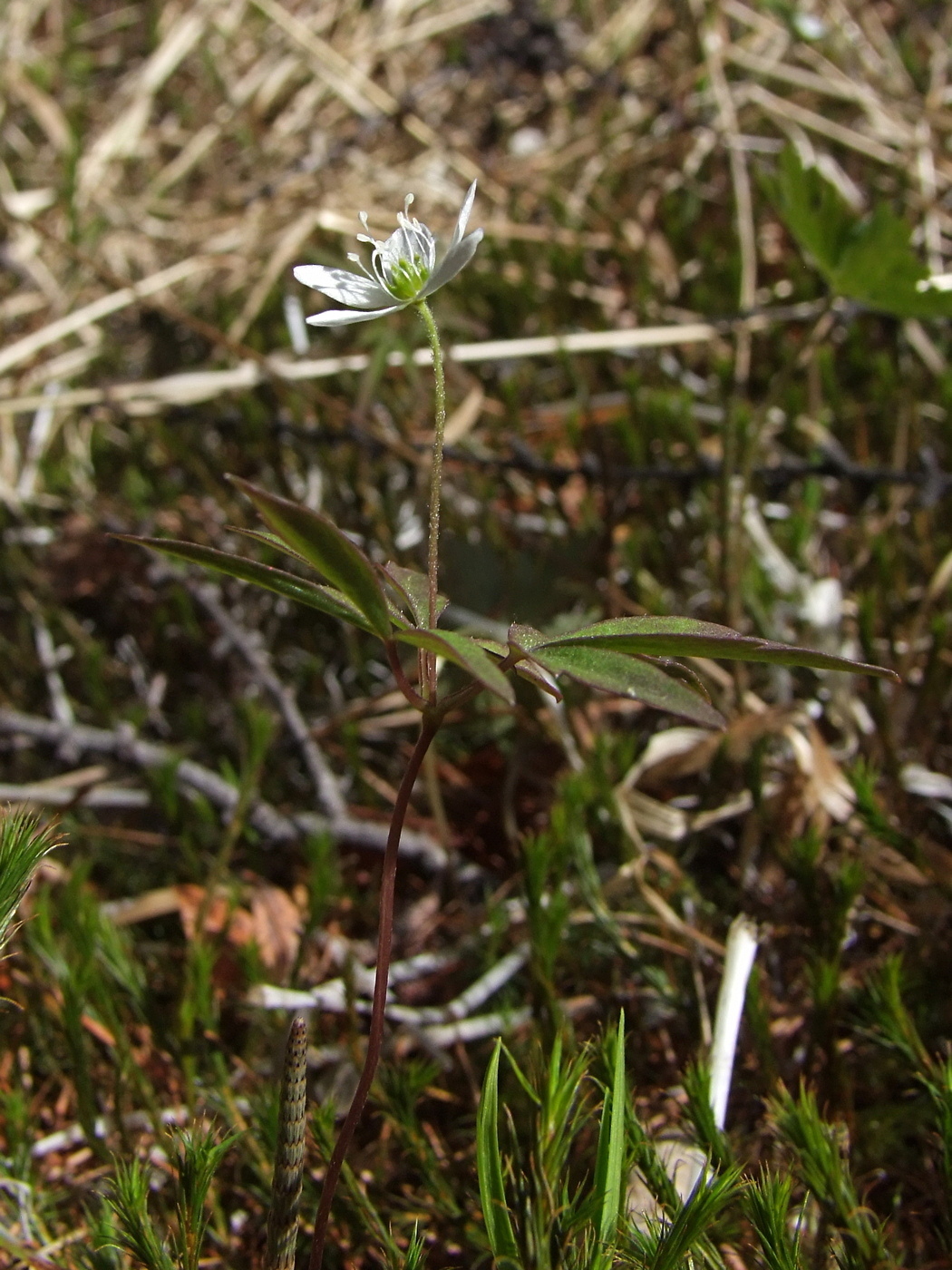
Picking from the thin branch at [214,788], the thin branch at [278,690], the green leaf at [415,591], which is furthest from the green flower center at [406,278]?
the thin branch at [278,690]

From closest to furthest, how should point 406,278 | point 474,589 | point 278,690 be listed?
point 406,278 < point 278,690 < point 474,589

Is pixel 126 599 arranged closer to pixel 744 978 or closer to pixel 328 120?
pixel 744 978

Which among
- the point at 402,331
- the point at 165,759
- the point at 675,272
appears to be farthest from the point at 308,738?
the point at 675,272

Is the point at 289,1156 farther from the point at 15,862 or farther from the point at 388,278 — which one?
the point at 388,278

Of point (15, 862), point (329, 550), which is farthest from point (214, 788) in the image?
point (329, 550)

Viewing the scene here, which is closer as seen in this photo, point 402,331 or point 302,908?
point 302,908

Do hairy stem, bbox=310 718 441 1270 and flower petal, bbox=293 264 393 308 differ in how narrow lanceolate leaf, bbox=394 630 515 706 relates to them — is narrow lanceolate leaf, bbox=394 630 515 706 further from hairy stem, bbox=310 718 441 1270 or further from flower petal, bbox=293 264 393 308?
flower petal, bbox=293 264 393 308

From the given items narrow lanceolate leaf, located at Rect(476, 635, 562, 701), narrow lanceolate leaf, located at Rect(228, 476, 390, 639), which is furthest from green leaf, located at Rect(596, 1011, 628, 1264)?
narrow lanceolate leaf, located at Rect(228, 476, 390, 639)
